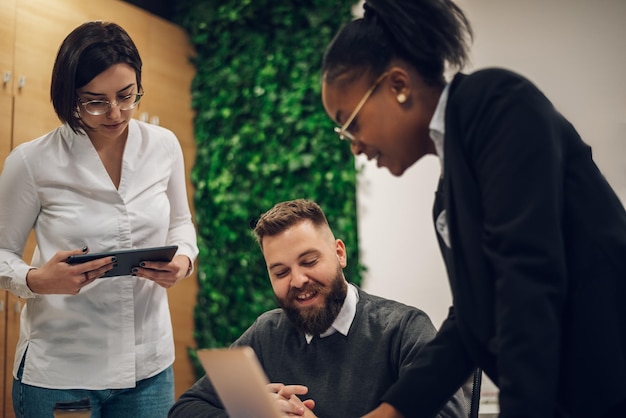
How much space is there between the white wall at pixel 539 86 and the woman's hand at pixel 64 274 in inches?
80.6

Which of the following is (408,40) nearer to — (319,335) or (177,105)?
(319,335)

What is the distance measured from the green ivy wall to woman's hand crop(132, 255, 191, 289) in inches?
70.6

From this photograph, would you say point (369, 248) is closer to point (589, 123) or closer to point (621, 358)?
point (589, 123)

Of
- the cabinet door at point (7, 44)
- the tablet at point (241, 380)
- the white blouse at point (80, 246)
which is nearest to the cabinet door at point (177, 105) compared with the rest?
the cabinet door at point (7, 44)

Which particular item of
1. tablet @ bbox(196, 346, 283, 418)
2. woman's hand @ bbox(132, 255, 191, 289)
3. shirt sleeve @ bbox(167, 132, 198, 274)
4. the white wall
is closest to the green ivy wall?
the white wall

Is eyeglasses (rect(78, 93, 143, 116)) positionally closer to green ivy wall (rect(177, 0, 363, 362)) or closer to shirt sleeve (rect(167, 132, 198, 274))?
shirt sleeve (rect(167, 132, 198, 274))

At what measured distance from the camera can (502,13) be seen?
11.8 ft

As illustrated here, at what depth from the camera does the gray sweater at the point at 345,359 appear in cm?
186

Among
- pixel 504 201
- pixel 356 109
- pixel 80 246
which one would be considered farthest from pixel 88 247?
pixel 504 201

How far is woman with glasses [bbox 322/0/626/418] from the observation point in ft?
3.10

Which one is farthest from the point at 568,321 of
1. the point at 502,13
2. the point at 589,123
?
the point at 502,13

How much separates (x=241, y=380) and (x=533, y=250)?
511 millimetres

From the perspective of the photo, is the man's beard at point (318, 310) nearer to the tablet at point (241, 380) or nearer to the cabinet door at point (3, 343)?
the tablet at point (241, 380)

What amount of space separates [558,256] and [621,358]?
0.16 meters
